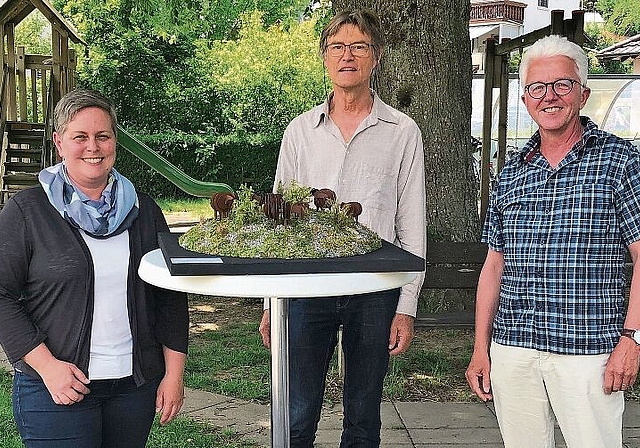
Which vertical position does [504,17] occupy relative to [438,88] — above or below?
above

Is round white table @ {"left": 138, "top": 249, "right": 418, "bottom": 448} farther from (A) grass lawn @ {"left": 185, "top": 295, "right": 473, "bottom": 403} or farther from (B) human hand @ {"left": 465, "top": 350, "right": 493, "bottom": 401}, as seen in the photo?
(A) grass lawn @ {"left": 185, "top": 295, "right": 473, "bottom": 403}

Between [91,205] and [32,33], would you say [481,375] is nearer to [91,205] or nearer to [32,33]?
[91,205]

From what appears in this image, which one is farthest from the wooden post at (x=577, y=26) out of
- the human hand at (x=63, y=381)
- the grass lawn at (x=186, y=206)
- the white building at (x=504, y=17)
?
the white building at (x=504, y=17)

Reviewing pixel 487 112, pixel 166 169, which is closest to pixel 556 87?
pixel 487 112

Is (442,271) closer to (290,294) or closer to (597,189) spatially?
(597,189)

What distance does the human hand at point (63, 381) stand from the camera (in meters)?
2.72

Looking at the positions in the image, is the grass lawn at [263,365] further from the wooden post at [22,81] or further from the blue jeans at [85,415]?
the wooden post at [22,81]

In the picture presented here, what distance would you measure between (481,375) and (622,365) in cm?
59

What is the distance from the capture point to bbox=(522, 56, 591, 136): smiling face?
2854 mm

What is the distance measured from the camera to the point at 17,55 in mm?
15719

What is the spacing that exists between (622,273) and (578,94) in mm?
601

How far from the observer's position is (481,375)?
3.23m

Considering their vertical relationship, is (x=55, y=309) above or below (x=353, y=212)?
below

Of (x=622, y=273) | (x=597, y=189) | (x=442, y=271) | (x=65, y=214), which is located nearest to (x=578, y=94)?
(x=597, y=189)
